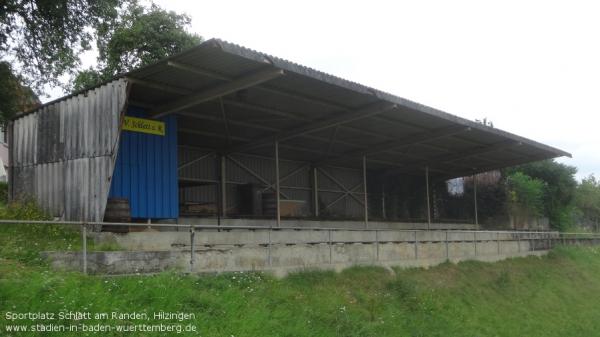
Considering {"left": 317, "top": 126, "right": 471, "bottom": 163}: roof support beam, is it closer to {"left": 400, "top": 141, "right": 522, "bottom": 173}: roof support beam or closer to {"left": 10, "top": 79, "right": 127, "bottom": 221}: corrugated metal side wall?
{"left": 400, "top": 141, "right": 522, "bottom": 173}: roof support beam

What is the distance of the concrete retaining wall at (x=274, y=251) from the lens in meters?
9.74

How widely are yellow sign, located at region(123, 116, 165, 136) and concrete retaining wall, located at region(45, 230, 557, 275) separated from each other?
3.21m

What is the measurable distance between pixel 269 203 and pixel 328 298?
9.74 meters

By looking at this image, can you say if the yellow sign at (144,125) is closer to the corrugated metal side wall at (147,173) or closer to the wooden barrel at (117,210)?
the corrugated metal side wall at (147,173)

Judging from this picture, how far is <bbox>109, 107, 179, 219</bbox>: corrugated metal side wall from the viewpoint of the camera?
13.9 meters

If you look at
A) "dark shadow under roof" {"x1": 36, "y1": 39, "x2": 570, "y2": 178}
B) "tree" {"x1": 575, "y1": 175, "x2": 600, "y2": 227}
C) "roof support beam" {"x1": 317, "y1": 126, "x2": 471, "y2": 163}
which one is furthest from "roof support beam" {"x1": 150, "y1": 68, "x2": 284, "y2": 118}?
"tree" {"x1": 575, "y1": 175, "x2": 600, "y2": 227}

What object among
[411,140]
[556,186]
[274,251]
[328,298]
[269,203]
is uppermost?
[411,140]

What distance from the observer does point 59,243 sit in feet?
35.6

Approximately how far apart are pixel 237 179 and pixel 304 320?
12589 millimetres

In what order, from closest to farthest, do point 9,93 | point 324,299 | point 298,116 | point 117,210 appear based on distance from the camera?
point 324,299 < point 117,210 < point 298,116 < point 9,93

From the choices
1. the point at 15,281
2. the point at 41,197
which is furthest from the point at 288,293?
the point at 41,197

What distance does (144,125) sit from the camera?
14.6m

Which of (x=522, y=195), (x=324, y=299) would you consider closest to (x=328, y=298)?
(x=324, y=299)

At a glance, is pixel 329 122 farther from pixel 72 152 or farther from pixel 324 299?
pixel 72 152
